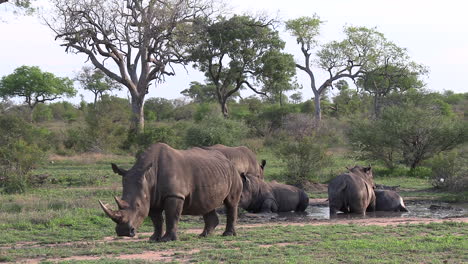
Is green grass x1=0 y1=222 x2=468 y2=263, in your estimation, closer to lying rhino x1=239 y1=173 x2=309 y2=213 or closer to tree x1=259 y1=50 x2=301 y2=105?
lying rhino x1=239 y1=173 x2=309 y2=213

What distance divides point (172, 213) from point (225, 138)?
17.5m

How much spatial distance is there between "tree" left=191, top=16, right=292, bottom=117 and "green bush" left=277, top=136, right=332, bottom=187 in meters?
20.0

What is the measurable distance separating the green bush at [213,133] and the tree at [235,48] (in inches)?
517

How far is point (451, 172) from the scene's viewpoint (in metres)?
19.6

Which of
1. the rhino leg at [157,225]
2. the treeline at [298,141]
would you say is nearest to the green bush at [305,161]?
the treeline at [298,141]

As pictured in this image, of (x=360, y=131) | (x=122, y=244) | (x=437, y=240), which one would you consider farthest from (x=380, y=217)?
(x=360, y=131)

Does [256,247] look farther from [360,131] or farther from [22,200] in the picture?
[360,131]

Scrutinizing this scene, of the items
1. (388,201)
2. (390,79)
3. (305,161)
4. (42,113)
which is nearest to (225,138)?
(305,161)

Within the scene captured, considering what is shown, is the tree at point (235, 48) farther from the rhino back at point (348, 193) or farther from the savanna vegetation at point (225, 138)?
the rhino back at point (348, 193)

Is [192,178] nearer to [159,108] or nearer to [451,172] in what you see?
[451,172]

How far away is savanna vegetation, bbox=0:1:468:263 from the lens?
9.80m

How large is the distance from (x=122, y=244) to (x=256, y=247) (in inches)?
87.2

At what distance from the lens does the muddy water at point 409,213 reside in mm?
14953

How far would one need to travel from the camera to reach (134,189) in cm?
927
